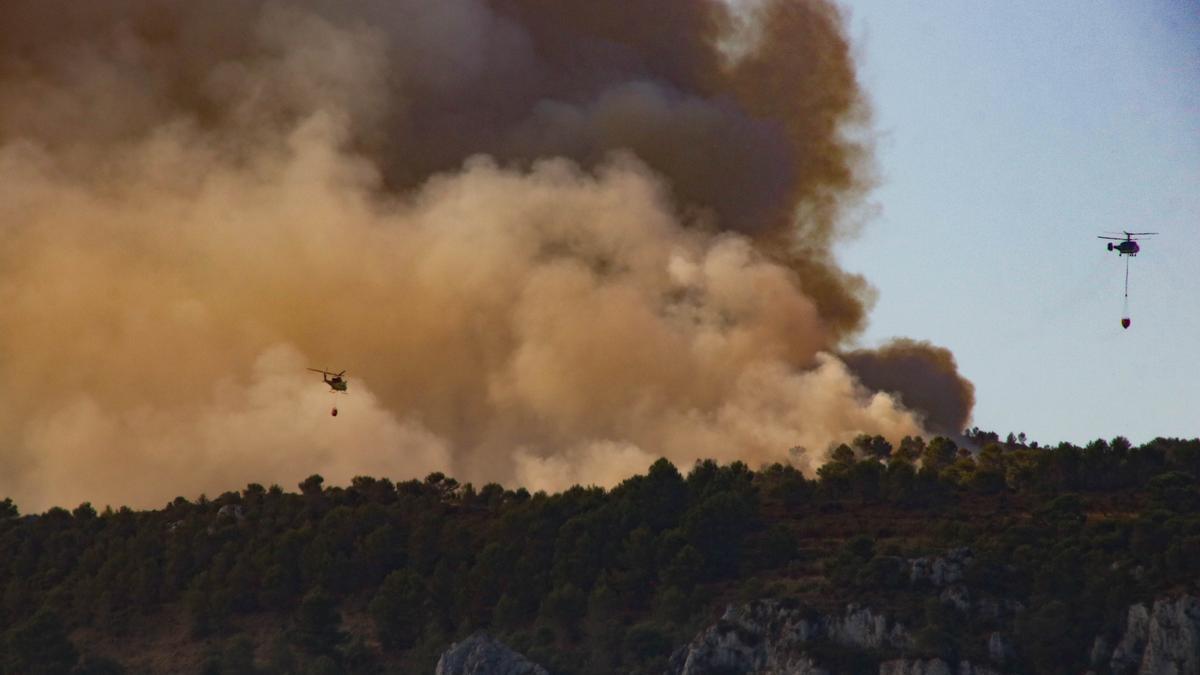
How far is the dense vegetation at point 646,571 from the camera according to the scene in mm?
158000

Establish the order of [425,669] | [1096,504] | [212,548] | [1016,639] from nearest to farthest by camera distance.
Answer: [1016,639], [425,669], [1096,504], [212,548]

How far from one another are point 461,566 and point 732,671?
110 ft

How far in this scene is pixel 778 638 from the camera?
155750 mm

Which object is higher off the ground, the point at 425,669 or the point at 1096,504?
the point at 1096,504

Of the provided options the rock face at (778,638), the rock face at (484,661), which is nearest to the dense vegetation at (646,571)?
the rock face at (778,638)

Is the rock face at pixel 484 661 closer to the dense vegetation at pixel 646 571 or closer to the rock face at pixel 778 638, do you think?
the dense vegetation at pixel 646 571

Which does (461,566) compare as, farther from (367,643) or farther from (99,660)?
(99,660)

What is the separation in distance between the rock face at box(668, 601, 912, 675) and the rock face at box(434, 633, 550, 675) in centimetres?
959

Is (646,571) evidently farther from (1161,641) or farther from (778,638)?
(1161,641)

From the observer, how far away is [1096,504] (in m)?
181

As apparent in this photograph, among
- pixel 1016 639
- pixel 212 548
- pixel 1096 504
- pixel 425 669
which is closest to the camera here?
pixel 1016 639

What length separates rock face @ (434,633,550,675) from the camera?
160 meters

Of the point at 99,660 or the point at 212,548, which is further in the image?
the point at 212,548

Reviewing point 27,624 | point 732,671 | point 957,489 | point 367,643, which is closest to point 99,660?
point 27,624
